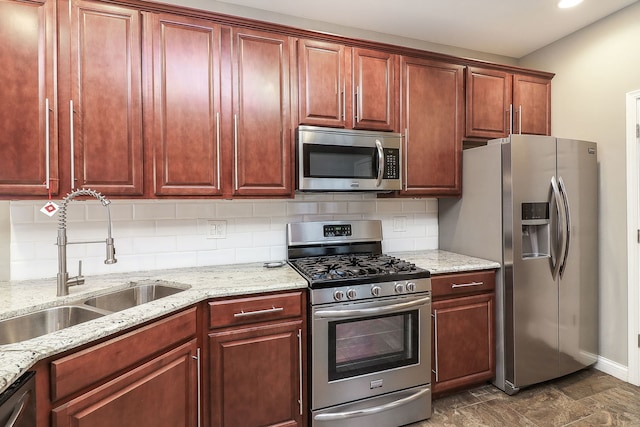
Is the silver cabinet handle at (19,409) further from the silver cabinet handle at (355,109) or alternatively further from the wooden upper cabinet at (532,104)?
the wooden upper cabinet at (532,104)

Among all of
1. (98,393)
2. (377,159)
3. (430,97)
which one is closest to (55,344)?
(98,393)

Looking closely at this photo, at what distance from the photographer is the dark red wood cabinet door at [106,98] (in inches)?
69.2

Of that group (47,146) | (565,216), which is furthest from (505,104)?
(47,146)

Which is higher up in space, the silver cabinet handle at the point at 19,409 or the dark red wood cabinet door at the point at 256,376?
the silver cabinet handle at the point at 19,409

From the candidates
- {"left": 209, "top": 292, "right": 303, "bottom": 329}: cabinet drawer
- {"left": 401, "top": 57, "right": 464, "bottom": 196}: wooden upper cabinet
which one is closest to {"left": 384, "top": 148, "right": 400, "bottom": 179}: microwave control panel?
{"left": 401, "top": 57, "right": 464, "bottom": 196}: wooden upper cabinet

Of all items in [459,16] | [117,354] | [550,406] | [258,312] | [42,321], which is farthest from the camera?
[459,16]

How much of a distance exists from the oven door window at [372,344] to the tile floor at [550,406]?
0.45 metres

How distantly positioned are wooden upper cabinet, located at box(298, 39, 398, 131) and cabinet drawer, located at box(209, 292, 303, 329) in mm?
1138

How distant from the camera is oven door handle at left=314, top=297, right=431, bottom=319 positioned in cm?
186

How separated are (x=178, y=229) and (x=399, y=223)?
1.76 m

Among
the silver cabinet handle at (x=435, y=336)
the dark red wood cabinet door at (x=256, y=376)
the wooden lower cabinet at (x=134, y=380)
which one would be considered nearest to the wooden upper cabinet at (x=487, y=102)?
the silver cabinet handle at (x=435, y=336)

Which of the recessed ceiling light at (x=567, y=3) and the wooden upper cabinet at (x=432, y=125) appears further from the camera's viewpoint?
the wooden upper cabinet at (x=432, y=125)

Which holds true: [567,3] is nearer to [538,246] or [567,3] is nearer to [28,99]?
[538,246]

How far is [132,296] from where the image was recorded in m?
1.87
